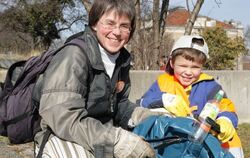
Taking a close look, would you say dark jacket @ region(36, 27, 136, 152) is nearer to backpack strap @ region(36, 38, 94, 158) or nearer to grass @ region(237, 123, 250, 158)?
backpack strap @ region(36, 38, 94, 158)

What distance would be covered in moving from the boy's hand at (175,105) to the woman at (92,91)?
40cm

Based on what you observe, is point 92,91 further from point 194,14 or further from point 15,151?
point 194,14

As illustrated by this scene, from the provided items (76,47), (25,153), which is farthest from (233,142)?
(25,153)

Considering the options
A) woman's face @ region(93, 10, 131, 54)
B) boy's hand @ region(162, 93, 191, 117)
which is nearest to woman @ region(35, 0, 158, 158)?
woman's face @ region(93, 10, 131, 54)

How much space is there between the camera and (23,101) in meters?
2.77

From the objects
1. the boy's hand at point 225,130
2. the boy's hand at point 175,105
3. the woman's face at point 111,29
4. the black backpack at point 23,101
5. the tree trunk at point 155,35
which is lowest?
the tree trunk at point 155,35

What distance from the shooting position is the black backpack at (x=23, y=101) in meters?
2.77

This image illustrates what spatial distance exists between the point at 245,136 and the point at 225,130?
20.0 feet

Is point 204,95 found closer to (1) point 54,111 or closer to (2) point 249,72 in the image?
(1) point 54,111

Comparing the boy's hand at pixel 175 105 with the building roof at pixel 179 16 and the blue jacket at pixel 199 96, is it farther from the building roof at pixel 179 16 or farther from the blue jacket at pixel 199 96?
the building roof at pixel 179 16

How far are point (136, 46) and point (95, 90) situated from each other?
8.82 metres

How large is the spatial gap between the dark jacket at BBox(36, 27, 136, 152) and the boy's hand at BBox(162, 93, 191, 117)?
A: 1.99 feet

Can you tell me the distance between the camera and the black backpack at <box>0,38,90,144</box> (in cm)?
277

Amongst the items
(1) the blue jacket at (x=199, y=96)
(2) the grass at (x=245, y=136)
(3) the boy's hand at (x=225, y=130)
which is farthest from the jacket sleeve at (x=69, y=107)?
(2) the grass at (x=245, y=136)
